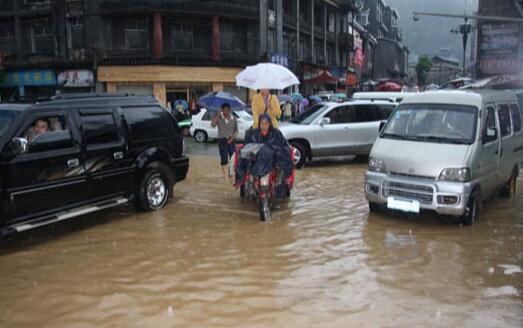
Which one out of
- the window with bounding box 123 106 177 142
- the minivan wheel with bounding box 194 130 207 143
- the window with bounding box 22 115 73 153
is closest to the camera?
the window with bounding box 22 115 73 153

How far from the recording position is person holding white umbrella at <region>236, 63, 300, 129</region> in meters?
9.43

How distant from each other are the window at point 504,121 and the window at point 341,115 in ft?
17.2

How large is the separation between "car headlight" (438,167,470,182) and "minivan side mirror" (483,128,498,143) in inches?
34.0

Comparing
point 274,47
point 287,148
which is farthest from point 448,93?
point 274,47

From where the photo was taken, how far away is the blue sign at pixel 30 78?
30766 mm

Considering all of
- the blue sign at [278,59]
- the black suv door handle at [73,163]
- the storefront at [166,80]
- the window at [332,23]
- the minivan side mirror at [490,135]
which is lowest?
the black suv door handle at [73,163]

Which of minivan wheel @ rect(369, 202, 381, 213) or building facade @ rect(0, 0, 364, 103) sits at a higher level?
building facade @ rect(0, 0, 364, 103)

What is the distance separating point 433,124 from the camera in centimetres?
795

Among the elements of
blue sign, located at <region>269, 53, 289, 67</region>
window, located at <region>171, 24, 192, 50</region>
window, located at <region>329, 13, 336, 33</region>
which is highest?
window, located at <region>329, 13, 336, 33</region>

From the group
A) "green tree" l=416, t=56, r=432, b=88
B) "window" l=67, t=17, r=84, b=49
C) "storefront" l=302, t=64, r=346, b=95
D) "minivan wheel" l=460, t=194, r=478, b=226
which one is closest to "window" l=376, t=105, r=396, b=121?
"minivan wheel" l=460, t=194, r=478, b=226

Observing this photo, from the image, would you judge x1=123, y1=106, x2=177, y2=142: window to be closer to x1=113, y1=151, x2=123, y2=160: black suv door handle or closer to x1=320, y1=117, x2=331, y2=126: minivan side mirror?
x1=113, y1=151, x2=123, y2=160: black suv door handle

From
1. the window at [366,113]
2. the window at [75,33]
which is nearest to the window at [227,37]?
the window at [75,33]

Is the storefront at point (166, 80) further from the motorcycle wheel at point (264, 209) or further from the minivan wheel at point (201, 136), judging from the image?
the motorcycle wheel at point (264, 209)

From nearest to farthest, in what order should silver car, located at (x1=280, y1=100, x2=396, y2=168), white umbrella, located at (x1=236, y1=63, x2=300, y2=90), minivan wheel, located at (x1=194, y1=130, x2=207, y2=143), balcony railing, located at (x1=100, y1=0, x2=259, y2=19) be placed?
1. white umbrella, located at (x1=236, y1=63, x2=300, y2=90)
2. silver car, located at (x1=280, y1=100, x2=396, y2=168)
3. minivan wheel, located at (x1=194, y1=130, x2=207, y2=143)
4. balcony railing, located at (x1=100, y1=0, x2=259, y2=19)
